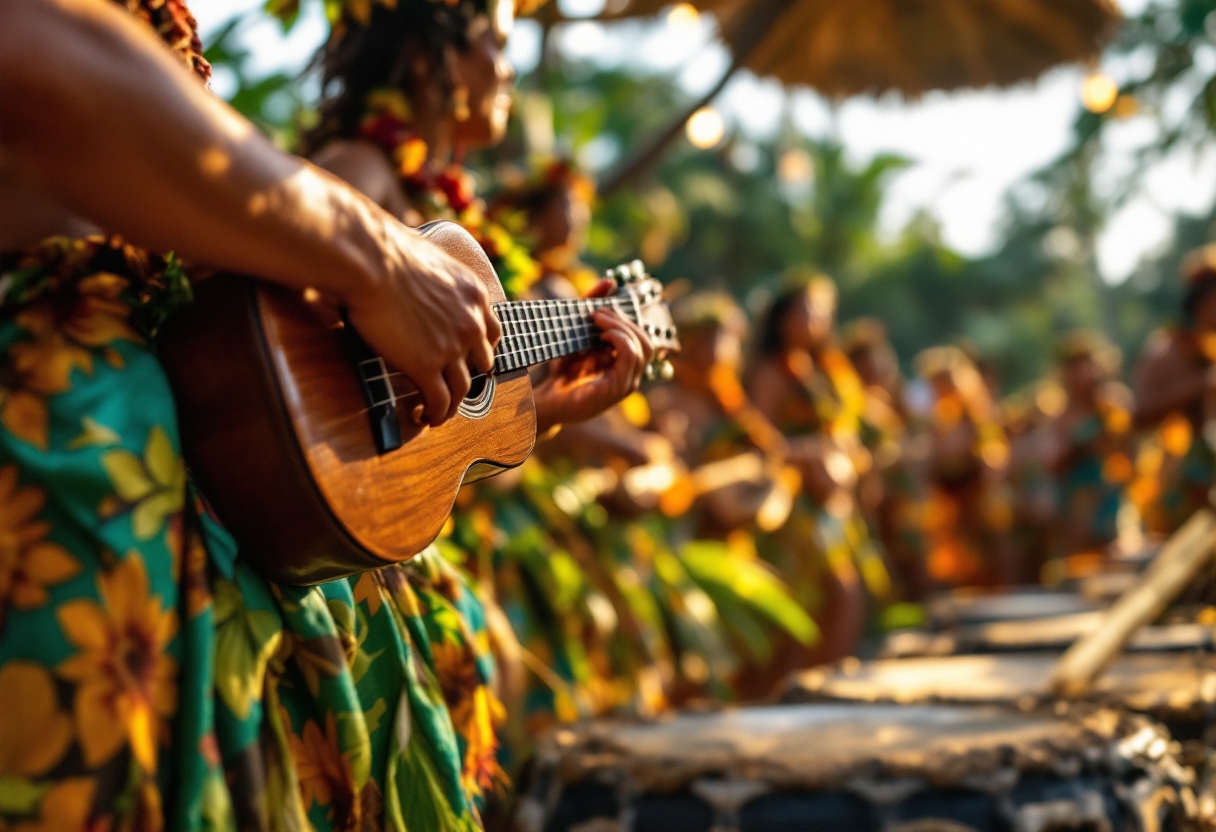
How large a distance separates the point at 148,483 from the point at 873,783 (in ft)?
3.76

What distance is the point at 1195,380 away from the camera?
571cm

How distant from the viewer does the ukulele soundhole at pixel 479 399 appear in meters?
1.29

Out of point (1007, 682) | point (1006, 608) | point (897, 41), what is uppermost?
point (897, 41)

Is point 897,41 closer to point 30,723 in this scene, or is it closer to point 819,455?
point 819,455

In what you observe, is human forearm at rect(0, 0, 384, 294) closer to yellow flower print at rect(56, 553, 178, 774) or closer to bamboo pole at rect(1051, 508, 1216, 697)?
yellow flower print at rect(56, 553, 178, 774)

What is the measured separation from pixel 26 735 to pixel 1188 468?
616 cm

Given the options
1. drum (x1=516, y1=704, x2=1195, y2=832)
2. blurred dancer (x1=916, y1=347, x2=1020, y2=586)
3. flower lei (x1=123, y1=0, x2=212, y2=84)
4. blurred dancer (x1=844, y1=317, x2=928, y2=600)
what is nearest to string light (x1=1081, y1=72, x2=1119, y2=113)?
blurred dancer (x1=844, y1=317, x2=928, y2=600)

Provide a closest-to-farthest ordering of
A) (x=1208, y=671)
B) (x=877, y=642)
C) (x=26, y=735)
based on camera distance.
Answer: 1. (x=26, y=735)
2. (x=1208, y=671)
3. (x=877, y=642)

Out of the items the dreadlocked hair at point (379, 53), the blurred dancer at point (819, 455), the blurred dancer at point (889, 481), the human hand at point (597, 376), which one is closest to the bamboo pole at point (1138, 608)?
the human hand at point (597, 376)

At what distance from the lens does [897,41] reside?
15.8ft

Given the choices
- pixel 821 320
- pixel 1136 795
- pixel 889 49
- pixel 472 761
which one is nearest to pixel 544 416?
pixel 472 761

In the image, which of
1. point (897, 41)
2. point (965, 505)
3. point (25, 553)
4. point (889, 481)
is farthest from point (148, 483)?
point (965, 505)

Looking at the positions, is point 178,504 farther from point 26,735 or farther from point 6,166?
point 6,166

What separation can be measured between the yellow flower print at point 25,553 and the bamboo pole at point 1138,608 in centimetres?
207
